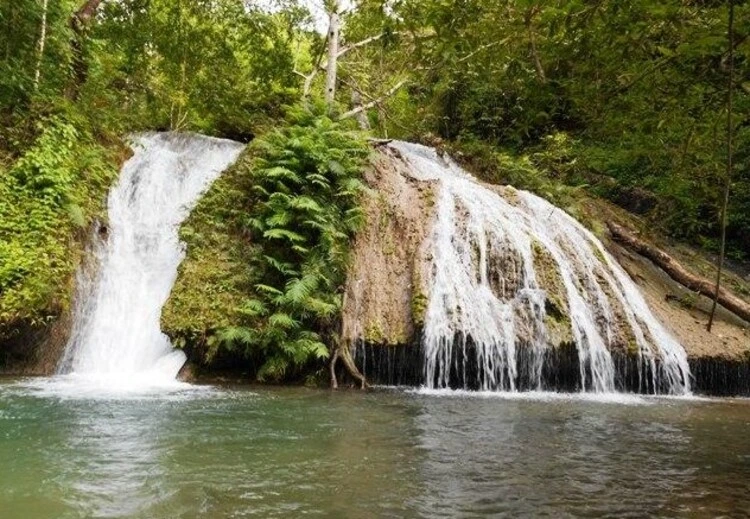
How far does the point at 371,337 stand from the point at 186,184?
575 cm

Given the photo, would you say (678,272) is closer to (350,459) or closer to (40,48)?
(350,459)

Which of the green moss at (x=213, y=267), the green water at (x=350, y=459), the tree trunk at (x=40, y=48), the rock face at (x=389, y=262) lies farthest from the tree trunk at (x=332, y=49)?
the green water at (x=350, y=459)

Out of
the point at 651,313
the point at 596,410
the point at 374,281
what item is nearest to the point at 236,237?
the point at 374,281

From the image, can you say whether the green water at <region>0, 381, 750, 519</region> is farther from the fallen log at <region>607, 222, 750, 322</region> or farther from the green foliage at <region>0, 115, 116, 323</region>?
the fallen log at <region>607, 222, 750, 322</region>

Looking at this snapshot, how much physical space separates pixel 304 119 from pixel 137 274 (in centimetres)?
424

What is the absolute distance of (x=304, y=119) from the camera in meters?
11.9

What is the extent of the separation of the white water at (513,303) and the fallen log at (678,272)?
201 cm

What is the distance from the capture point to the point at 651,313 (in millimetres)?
11469

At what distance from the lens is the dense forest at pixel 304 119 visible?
3.59m

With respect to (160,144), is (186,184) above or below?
below

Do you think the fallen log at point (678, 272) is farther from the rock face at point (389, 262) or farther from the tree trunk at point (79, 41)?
the tree trunk at point (79, 41)

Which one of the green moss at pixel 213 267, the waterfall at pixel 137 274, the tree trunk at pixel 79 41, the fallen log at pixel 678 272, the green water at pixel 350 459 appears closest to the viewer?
the green water at pixel 350 459

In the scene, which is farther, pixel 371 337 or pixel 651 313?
pixel 651 313

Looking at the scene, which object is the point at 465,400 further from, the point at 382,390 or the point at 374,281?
the point at 374,281
